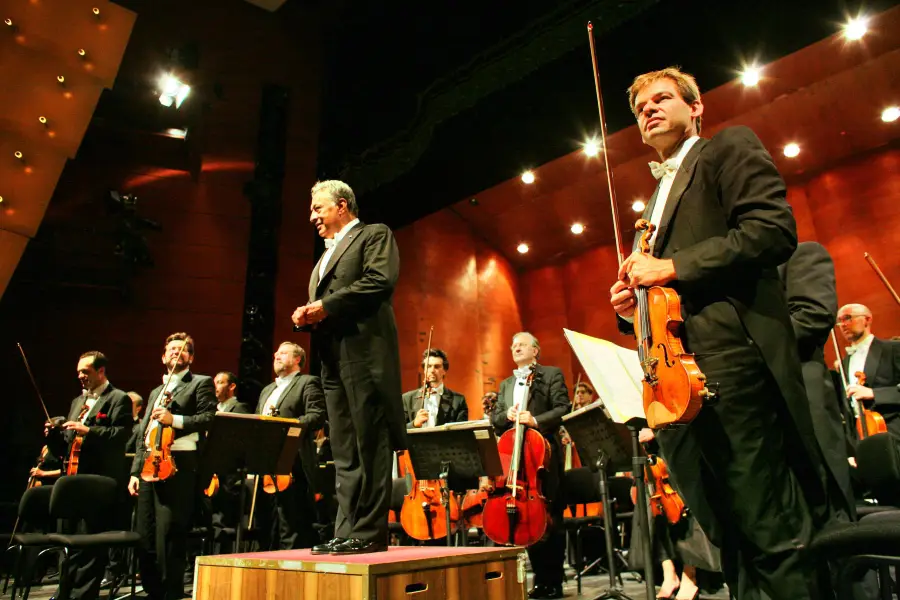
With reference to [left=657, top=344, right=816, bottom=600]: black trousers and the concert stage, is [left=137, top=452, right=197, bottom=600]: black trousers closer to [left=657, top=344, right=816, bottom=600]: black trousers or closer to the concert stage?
the concert stage

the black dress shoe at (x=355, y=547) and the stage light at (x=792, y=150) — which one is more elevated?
the stage light at (x=792, y=150)

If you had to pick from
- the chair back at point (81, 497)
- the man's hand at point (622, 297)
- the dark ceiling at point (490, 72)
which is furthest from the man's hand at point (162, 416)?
the dark ceiling at point (490, 72)

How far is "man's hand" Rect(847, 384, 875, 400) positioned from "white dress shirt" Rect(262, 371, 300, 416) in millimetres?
4280

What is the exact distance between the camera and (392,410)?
8.88ft

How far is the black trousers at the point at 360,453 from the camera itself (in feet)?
8.61

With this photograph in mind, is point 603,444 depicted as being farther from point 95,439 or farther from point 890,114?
point 890,114

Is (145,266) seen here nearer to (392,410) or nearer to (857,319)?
(392,410)

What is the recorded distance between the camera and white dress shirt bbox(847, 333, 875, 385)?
16.7ft

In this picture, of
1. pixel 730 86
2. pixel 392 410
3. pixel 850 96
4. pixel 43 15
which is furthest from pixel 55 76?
pixel 850 96

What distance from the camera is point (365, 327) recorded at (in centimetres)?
276

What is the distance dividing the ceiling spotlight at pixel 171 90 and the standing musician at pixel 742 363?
7969 mm

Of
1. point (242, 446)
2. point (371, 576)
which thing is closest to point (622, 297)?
point (371, 576)

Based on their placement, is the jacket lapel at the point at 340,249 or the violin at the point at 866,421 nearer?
the jacket lapel at the point at 340,249

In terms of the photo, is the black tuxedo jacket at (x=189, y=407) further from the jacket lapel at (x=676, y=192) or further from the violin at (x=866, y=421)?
the violin at (x=866, y=421)
